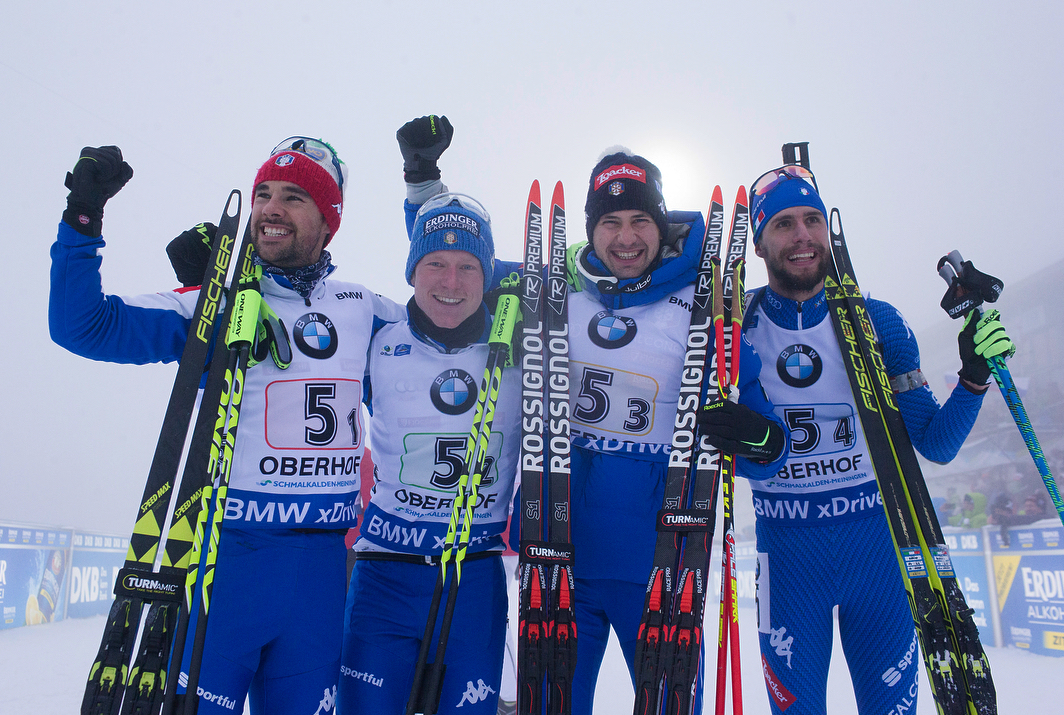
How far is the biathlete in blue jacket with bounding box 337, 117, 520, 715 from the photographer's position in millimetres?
2256

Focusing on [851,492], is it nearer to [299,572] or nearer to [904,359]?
[904,359]

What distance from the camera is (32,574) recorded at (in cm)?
927

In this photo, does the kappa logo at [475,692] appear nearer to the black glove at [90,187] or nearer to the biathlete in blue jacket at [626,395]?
the biathlete in blue jacket at [626,395]

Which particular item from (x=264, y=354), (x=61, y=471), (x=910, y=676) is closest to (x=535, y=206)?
(x=264, y=354)

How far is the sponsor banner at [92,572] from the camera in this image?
10.4m

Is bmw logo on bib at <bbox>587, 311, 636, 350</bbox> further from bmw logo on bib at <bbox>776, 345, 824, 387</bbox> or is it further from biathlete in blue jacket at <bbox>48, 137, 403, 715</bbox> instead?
biathlete in blue jacket at <bbox>48, 137, 403, 715</bbox>

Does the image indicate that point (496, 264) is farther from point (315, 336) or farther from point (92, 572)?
point (92, 572)

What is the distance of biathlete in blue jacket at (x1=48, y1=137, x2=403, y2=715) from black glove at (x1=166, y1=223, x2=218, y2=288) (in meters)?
0.13

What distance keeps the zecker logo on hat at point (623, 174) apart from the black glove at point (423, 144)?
84 cm

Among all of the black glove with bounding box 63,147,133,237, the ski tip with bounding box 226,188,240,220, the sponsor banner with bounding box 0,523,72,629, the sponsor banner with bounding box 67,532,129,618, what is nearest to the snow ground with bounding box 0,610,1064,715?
the sponsor banner with bounding box 0,523,72,629

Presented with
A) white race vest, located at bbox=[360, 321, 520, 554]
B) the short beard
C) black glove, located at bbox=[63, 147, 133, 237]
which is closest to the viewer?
black glove, located at bbox=[63, 147, 133, 237]

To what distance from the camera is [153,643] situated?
1.92 meters

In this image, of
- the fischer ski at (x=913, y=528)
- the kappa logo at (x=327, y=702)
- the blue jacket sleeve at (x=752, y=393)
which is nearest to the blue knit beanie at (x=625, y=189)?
the blue jacket sleeve at (x=752, y=393)

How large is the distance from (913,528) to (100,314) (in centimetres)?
297
